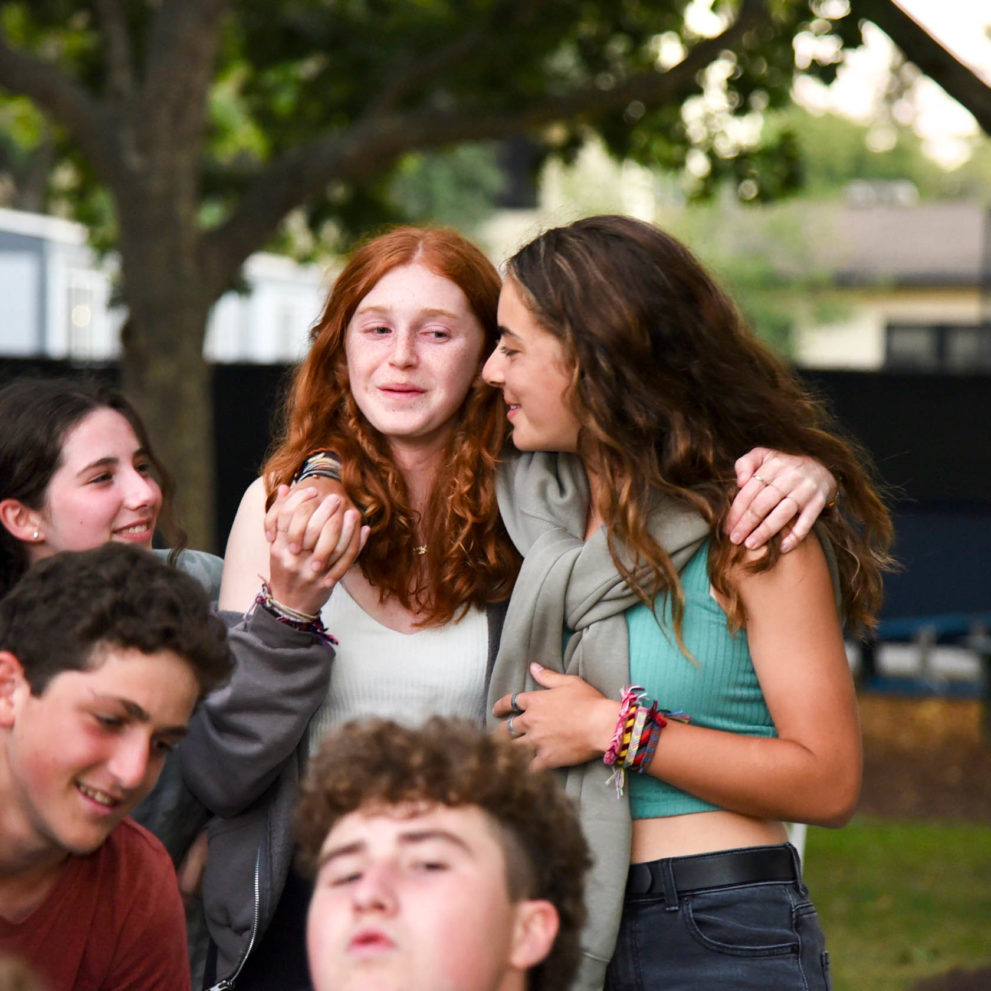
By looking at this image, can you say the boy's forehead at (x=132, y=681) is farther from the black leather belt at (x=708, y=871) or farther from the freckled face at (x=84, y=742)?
the black leather belt at (x=708, y=871)

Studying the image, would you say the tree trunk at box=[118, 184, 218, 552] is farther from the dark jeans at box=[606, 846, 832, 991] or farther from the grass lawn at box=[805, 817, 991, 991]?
the dark jeans at box=[606, 846, 832, 991]

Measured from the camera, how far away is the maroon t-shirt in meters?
2.08

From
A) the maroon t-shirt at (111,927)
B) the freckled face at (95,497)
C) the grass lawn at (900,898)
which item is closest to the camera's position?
the maroon t-shirt at (111,927)

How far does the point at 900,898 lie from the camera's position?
6.90 metres

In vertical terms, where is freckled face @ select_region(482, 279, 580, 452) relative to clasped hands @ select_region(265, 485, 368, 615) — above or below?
above

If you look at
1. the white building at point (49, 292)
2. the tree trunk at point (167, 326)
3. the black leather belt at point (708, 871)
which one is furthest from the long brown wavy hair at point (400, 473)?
the white building at point (49, 292)

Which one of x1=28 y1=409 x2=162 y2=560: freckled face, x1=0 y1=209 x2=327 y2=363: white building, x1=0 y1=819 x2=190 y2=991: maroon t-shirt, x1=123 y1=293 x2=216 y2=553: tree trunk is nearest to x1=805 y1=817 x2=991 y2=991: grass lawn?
x1=123 y1=293 x2=216 y2=553: tree trunk

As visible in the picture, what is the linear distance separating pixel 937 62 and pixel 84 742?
14.0ft

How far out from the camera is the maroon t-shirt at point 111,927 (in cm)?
208

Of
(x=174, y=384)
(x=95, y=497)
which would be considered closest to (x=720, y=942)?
(x=95, y=497)

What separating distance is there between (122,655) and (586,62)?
7.54 m

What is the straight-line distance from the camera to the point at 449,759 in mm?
1720

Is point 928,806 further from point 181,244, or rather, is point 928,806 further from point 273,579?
point 273,579

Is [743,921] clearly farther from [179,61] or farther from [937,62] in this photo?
[179,61]
